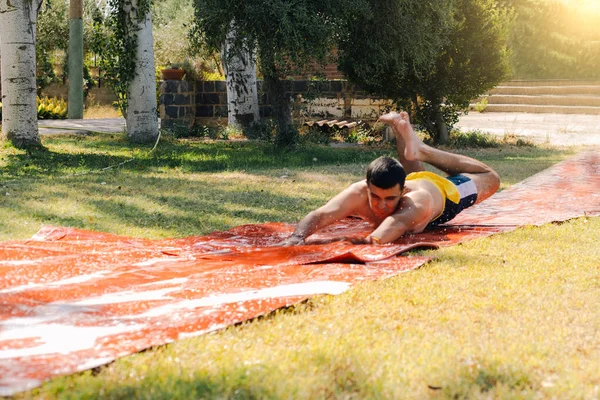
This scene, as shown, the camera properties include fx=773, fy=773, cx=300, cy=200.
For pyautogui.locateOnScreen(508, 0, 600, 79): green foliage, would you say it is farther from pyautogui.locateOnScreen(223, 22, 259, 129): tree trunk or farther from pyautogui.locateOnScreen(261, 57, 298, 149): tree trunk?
pyautogui.locateOnScreen(261, 57, 298, 149): tree trunk

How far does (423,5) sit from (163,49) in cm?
1757

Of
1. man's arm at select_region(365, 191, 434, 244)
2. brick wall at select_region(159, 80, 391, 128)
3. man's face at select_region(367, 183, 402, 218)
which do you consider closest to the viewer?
man's arm at select_region(365, 191, 434, 244)

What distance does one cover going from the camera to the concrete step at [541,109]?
70.9 ft

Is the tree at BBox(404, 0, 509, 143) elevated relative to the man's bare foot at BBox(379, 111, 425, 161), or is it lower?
elevated

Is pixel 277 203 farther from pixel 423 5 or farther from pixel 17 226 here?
pixel 423 5

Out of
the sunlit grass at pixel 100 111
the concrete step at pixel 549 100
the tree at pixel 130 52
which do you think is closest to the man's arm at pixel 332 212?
the tree at pixel 130 52

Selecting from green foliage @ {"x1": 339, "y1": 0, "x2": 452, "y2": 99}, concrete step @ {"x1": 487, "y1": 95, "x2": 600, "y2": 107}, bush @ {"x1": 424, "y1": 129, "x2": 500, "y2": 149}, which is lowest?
bush @ {"x1": 424, "y1": 129, "x2": 500, "y2": 149}

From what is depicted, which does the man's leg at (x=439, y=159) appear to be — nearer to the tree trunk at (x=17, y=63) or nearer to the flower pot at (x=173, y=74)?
the tree trunk at (x=17, y=63)

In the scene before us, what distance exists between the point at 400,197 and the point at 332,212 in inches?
21.3

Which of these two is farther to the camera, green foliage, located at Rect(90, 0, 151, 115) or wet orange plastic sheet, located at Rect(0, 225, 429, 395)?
green foliage, located at Rect(90, 0, 151, 115)

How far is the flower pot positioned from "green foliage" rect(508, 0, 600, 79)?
44.0ft

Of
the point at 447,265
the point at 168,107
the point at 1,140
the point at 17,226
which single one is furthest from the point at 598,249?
the point at 168,107

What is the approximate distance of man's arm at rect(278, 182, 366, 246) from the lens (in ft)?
19.4

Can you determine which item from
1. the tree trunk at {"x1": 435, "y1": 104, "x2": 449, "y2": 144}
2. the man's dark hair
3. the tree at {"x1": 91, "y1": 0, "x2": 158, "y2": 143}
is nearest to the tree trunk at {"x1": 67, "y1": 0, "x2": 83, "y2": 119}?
the tree at {"x1": 91, "y1": 0, "x2": 158, "y2": 143}
